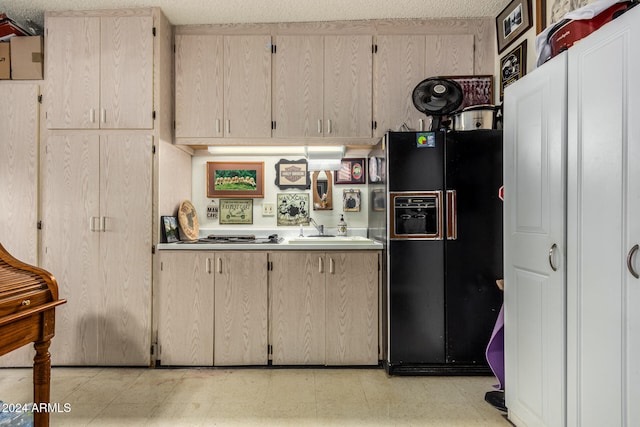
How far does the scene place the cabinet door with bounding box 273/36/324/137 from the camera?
2914mm

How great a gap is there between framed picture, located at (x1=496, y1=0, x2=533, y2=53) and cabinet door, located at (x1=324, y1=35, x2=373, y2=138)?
0.97 metres

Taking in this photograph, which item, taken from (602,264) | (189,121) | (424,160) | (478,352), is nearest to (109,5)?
(189,121)

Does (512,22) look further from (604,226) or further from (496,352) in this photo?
(496,352)

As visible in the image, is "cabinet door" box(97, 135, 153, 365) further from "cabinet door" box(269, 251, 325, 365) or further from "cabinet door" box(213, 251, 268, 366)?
"cabinet door" box(269, 251, 325, 365)

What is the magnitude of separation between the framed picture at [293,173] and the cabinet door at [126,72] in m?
1.08

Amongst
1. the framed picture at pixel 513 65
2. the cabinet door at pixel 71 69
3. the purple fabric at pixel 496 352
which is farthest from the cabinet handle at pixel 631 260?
the cabinet door at pixel 71 69

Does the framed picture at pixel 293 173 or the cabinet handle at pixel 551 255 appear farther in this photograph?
the framed picture at pixel 293 173

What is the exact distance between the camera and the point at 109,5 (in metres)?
2.70

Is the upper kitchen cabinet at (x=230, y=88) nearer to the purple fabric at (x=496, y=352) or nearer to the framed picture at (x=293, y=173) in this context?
the framed picture at (x=293, y=173)

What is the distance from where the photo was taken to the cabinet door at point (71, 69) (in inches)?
107

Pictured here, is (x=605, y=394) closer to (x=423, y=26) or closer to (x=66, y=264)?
(x=423, y=26)

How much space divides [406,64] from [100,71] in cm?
227

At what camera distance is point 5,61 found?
8.97 feet

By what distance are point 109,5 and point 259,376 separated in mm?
2822
